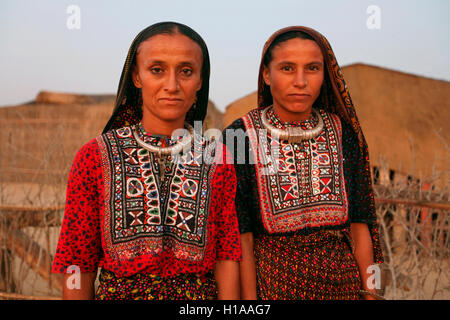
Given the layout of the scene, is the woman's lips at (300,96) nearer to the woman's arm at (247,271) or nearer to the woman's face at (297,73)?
the woman's face at (297,73)

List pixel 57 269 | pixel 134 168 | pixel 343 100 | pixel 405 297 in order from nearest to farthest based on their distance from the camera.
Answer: pixel 57 269 → pixel 134 168 → pixel 343 100 → pixel 405 297

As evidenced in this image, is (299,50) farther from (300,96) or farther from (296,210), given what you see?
(296,210)

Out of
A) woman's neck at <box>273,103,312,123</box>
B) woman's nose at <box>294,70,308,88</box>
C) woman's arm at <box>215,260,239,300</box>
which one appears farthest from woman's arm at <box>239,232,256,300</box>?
woman's nose at <box>294,70,308,88</box>

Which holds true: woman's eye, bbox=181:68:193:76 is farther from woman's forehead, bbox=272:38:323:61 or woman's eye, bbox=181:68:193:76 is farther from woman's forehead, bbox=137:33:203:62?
woman's forehead, bbox=272:38:323:61

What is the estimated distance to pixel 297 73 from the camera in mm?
2031

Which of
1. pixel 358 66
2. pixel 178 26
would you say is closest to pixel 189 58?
pixel 178 26

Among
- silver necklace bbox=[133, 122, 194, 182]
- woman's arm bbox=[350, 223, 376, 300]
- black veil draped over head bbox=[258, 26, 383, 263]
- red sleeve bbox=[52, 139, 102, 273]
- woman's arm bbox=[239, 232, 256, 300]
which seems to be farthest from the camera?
woman's arm bbox=[350, 223, 376, 300]

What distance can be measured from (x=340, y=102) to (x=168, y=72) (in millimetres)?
1028

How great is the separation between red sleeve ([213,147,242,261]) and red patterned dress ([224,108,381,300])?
202mm

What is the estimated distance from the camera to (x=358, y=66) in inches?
277

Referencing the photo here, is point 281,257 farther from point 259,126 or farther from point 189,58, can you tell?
point 189,58

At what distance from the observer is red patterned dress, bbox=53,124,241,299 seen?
1.66 meters

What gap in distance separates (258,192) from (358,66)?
18.6 feet

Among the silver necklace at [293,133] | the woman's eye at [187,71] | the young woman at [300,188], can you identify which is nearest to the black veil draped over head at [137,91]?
the woman's eye at [187,71]
